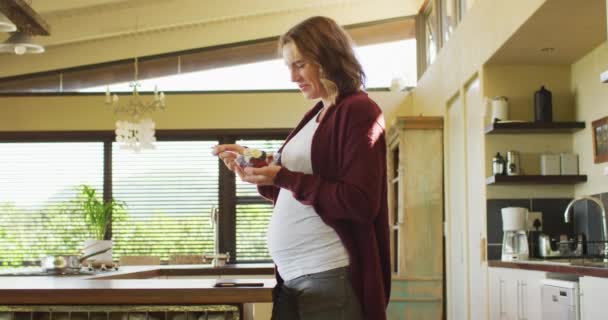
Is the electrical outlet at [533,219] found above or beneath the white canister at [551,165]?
beneath

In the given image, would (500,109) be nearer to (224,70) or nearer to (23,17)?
(23,17)

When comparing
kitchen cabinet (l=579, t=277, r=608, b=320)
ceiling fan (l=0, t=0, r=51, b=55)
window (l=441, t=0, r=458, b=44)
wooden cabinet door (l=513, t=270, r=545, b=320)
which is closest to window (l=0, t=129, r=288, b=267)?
window (l=441, t=0, r=458, b=44)

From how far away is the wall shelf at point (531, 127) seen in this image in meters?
4.98

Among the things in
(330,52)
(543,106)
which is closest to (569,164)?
(543,106)

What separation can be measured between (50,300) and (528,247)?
11.4 feet

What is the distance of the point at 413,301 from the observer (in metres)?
6.29

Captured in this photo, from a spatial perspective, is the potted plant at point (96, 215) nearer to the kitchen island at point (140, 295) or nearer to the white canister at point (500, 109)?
the white canister at point (500, 109)

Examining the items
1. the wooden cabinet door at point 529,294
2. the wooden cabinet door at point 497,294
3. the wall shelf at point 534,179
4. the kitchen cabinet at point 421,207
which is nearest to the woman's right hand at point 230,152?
the wooden cabinet door at point 529,294

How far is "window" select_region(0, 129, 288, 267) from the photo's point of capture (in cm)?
812

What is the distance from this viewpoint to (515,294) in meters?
4.48

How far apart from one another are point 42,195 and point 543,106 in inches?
201

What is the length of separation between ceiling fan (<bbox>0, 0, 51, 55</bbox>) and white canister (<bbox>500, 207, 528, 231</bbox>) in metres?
2.96

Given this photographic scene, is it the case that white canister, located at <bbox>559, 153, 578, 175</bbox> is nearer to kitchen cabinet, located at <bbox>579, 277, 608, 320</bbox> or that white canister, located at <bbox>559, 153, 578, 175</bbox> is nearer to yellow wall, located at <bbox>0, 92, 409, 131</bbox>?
kitchen cabinet, located at <bbox>579, 277, 608, 320</bbox>

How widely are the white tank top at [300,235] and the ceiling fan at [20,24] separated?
3.02 meters
